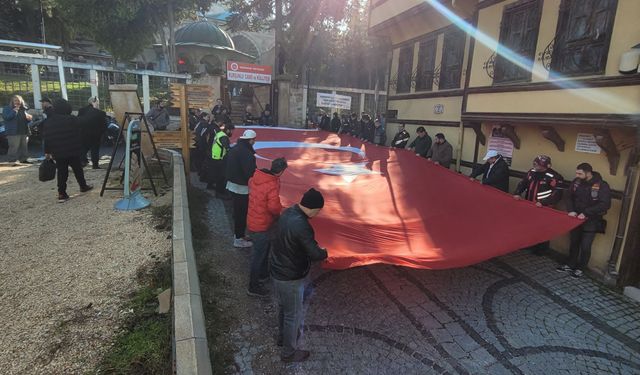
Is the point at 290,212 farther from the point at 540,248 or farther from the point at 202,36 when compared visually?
the point at 202,36

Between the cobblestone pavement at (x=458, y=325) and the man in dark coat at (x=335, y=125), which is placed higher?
the man in dark coat at (x=335, y=125)

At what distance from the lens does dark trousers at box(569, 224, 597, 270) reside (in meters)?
5.84

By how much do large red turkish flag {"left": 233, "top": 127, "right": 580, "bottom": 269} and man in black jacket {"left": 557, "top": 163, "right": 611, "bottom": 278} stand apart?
0.59 metres

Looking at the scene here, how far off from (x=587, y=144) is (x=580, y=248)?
1.67 meters

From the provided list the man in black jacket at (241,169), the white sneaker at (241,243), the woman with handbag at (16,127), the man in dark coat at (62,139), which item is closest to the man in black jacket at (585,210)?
the man in black jacket at (241,169)

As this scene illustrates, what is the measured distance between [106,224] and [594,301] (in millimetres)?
7538

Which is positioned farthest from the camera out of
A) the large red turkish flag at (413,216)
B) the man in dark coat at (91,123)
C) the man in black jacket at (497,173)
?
the man in dark coat at (91,123)

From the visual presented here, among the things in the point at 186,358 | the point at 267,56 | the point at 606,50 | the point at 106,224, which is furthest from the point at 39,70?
the point at 267,56

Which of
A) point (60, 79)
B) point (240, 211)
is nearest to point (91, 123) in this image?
point (240, 211)

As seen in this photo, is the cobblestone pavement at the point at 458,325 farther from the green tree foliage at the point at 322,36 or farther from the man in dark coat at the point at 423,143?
the green tree foliage at the point at 322,36

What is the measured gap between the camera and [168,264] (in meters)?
5.00

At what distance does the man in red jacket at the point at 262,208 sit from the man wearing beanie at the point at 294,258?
936mm

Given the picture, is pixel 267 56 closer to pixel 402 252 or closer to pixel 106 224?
pixel 106 224

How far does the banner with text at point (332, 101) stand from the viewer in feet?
58.0
